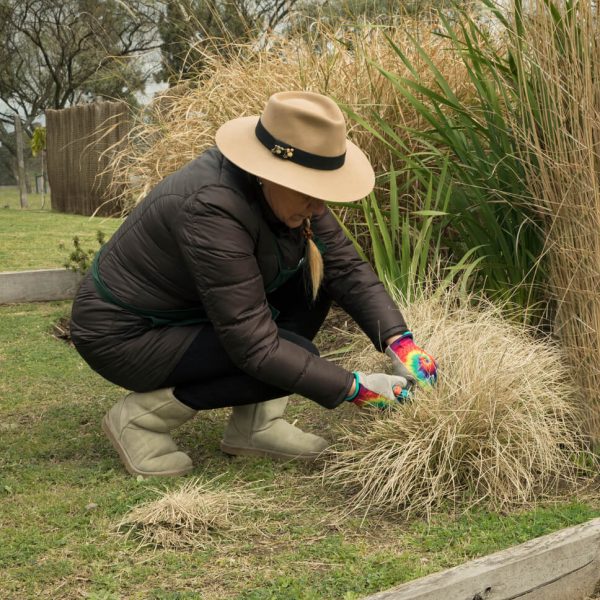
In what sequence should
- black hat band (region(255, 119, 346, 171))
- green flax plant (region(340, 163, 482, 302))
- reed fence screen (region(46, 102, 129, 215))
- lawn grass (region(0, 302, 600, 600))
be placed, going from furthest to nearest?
reed fence screen (region(46, 102, 129, 215))
green flax plant (region(340, 163, 482, 302))
black hat band (region(255, 119, 346, 171))
lawn grass (region(0, 302, 600, 600))

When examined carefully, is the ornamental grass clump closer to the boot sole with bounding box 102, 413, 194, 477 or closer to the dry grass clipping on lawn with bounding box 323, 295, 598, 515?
the dry grass clipping on lawn with bounding box 323, 295, 598, 515

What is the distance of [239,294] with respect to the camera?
104 inches

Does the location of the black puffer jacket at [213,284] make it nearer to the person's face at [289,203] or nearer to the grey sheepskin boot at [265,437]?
the person's face at [289,203]

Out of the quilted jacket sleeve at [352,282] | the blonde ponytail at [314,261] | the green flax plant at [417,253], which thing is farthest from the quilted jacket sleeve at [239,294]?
the green flax plant at [417,253]

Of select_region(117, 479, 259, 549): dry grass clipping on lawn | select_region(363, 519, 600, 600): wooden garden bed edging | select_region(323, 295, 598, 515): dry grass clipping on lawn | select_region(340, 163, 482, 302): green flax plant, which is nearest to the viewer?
select_region(363, 519, 600, 600): wooden garden bed edging

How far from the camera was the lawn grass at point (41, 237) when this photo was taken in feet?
24.1

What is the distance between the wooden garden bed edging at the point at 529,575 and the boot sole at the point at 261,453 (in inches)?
40.3

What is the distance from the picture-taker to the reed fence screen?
40.0 ft

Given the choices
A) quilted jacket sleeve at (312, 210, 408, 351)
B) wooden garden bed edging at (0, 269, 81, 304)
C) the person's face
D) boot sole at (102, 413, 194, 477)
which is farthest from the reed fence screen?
the person's face

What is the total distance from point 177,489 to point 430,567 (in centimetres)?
92

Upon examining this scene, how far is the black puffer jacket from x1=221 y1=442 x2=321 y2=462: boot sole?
0.41 metres

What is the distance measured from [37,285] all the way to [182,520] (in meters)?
3.85

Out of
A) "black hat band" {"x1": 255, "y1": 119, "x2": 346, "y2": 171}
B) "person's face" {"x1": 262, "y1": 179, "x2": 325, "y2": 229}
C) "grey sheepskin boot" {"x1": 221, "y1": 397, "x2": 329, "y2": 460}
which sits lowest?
"grey sheepskin boot" {"x1": 221, "y1": 397, "x2": 329, "y2": 460}

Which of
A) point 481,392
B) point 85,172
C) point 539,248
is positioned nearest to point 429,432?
point 481,392
